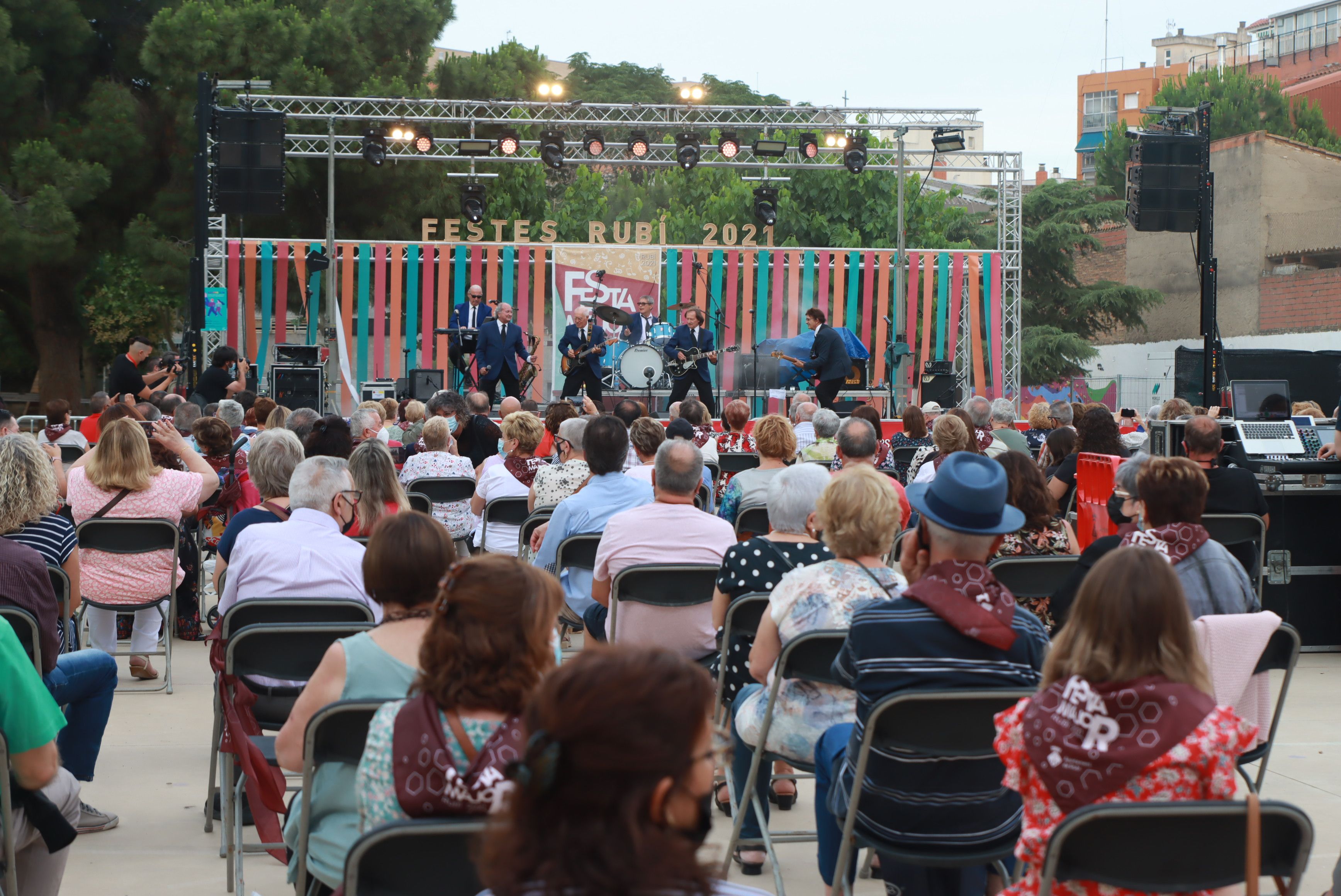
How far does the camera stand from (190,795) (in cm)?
427

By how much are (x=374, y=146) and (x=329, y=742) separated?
14.8m

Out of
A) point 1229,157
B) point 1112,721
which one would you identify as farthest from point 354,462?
point 1229,157

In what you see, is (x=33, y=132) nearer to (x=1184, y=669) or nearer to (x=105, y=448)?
(x=105, y=448)

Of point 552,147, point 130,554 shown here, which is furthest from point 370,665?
point 552,147

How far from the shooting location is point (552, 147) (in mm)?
15898

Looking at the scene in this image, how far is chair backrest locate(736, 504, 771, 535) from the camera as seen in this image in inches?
222

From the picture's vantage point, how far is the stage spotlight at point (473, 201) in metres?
18.4

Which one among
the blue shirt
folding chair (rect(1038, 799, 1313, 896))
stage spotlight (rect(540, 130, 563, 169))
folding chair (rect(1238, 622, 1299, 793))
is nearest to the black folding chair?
the blue shirt

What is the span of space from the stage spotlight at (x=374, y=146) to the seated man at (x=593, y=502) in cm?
1204

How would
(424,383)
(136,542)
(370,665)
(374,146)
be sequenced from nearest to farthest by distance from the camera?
(370,665) < (136,542) < (424,383) < (374,146)

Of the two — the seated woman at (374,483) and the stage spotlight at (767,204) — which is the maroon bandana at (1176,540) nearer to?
the seated woman at (374,483)

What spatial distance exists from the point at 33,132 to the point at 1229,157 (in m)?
25.4

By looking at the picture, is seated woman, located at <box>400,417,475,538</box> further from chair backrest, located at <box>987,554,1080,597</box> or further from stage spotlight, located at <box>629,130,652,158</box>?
stage spotlight, located at <box>629,130,652,158</box>

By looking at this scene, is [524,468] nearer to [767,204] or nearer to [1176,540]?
[1176,540]
